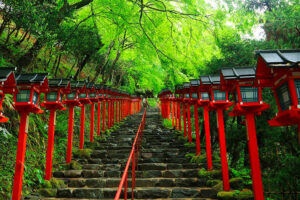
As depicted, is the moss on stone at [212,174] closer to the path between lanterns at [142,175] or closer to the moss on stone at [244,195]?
the path between lanterns at [142,175]

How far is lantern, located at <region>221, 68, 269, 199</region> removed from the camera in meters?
4.59

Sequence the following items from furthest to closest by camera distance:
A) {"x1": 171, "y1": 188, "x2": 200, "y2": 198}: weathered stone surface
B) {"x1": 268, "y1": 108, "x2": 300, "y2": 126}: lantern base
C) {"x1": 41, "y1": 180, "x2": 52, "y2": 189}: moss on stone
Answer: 1. {"x1": 41, "y1": 180, "x2": 52, "y2": 189}: moss on stone
2. {"x1": 171, "y1": 188, "x2": 200, "y2": 198}: weathered stone surface
3. {"x1": 268, "y1": 108, "x2": 300, "y2": 126}: lantern base

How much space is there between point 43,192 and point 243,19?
729 centimetres

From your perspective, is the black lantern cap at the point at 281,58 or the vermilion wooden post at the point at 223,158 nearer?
the black lantern cap at the point at 281,58

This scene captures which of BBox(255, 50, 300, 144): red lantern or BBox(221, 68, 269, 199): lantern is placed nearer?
BBox(255, 50, 300, 144): red lantern

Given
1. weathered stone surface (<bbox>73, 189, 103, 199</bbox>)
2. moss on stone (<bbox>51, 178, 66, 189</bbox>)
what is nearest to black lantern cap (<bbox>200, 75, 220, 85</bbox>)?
weathered stone surface (<bbox>73, 189, 103, 199</bbox>)

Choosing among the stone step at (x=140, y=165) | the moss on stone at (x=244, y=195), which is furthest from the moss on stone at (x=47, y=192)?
the moss on stone at (x=244, y=195)

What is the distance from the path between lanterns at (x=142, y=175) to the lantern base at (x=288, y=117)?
137 inches

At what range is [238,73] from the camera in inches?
194

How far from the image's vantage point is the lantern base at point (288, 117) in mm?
2811

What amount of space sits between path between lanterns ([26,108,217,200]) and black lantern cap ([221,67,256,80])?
351cm

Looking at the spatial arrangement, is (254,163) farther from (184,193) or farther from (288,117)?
(184,193)

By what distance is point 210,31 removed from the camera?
580cm

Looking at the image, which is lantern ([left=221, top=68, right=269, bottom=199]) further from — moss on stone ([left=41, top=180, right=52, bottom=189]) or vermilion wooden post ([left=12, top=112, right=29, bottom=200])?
moss on stone ([left=41, top=180, right=52, bottom=189])
